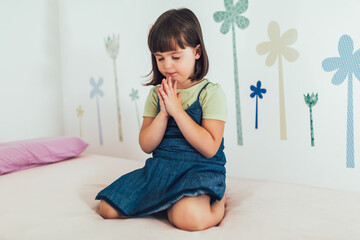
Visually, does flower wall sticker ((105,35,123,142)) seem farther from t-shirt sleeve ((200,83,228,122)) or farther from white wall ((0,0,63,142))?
t-shirt sleeve ((200,83,228,122))

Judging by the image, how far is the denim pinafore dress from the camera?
0.81 m

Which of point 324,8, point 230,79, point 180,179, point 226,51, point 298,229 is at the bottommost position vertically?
point 298,229

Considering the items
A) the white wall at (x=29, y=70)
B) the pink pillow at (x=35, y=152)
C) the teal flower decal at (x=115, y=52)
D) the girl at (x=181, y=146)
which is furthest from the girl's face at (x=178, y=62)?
Answer: the white wall at (x=29, y=70)

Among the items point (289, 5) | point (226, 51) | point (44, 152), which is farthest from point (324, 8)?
point (44, 152)

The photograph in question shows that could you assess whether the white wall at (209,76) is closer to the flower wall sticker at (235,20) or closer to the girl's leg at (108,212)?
the flower wall sticker at (235,20)

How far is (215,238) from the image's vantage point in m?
0.71

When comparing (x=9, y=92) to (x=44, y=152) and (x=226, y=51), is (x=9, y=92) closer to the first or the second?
(x=44, y=152)

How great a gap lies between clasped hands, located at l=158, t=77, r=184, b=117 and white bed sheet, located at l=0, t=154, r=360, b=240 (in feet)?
0.98

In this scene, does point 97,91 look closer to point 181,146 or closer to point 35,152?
point 35,152

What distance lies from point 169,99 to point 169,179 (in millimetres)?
230

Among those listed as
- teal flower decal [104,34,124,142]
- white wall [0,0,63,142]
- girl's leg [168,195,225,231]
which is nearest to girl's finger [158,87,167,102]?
girl's leg [168,195,225,231]

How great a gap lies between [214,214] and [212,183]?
8 cm

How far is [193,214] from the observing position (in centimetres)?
77

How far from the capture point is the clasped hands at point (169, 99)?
2.95 feet
